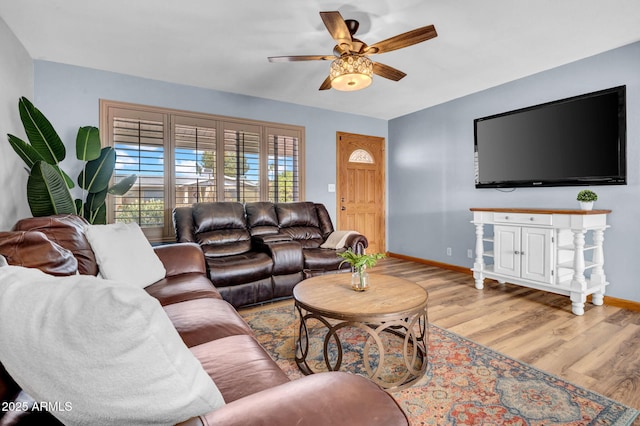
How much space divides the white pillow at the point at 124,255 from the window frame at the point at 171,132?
165 cm

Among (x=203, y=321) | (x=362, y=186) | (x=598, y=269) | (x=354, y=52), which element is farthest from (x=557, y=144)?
(x=203, y=321)

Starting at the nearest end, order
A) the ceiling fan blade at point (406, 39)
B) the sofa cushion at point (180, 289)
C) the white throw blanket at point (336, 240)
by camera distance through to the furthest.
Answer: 1. the sofa cushion at point (180, 289)
2. the ceiling fan blade at point (406, 39)
3. the white throw blanket at point (336, 240)

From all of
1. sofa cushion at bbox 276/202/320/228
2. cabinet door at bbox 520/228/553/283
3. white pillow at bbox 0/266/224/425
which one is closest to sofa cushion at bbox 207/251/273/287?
sofa cushion at bbox 276/202/320/228

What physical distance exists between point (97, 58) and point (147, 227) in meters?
1.88

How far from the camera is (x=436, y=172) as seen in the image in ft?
16.3

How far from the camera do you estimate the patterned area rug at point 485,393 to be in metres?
1.53

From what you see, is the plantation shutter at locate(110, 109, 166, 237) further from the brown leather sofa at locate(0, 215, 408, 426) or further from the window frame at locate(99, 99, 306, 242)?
the brown leather sofa at locate(0, 215, 408, 426)

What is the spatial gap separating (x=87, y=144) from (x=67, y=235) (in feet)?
5.62

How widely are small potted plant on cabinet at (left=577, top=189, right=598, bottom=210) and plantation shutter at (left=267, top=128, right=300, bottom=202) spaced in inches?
135

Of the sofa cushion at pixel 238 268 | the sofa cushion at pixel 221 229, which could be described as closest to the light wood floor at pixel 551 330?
the sofa cushion at pixel 238 268

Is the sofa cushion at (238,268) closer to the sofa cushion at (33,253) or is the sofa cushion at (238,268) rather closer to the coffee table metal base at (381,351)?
the coffee table metal base at (381,351)

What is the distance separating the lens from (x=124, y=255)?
209 cm

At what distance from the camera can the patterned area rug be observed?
60.4 inches

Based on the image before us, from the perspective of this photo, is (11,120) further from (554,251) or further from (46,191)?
(554,251)
